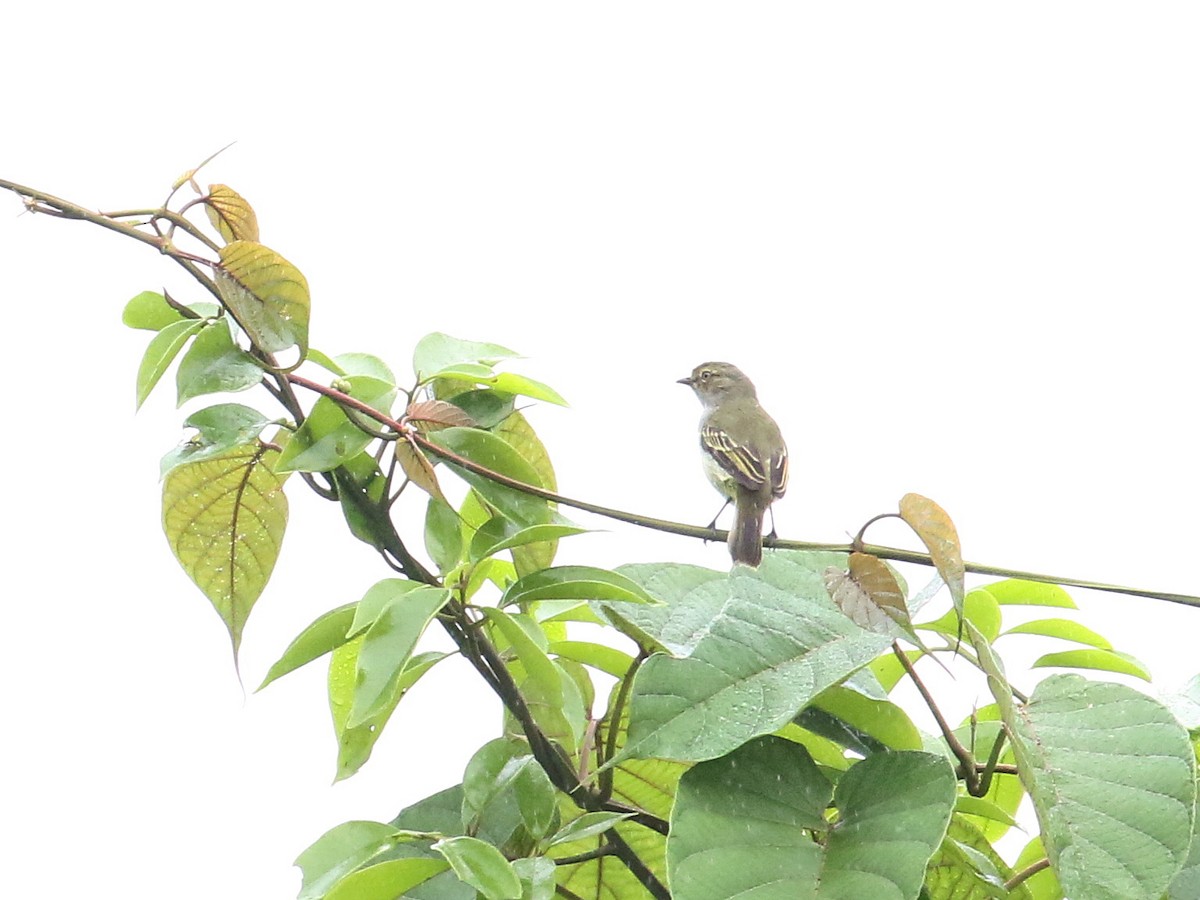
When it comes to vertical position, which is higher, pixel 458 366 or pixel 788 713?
pixel 458 366

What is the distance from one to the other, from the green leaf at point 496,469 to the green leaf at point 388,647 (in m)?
0.13

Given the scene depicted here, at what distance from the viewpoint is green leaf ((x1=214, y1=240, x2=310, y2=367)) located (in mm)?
655

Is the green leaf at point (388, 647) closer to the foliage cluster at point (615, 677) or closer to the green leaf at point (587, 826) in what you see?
the foliage cluster at point (615, 677)

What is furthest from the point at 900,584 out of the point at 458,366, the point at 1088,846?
the point at 458,366

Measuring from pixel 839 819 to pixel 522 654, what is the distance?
0.17 meters

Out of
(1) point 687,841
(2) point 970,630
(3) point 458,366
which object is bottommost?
(1) point 687,841

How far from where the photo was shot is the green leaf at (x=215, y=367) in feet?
2.15

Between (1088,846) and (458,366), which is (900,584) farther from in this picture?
(458,366)

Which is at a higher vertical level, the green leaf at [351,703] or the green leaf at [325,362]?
the green leaf at [325,362]

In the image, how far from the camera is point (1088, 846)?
1.79 ft

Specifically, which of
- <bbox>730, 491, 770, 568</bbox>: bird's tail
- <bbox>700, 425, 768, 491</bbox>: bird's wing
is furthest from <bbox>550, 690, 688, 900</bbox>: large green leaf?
<bbox>700, 425, 768, 491</bbox>: bird's wing

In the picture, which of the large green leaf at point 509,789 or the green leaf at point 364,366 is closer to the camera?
the large green leaf at point 509,789

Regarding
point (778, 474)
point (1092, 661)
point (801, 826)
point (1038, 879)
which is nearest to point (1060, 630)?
point (1092, 661)

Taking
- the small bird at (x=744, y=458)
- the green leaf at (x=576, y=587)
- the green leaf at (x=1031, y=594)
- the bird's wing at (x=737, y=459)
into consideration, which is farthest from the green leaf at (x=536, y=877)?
the bird's wing at (x=737, y=459)
